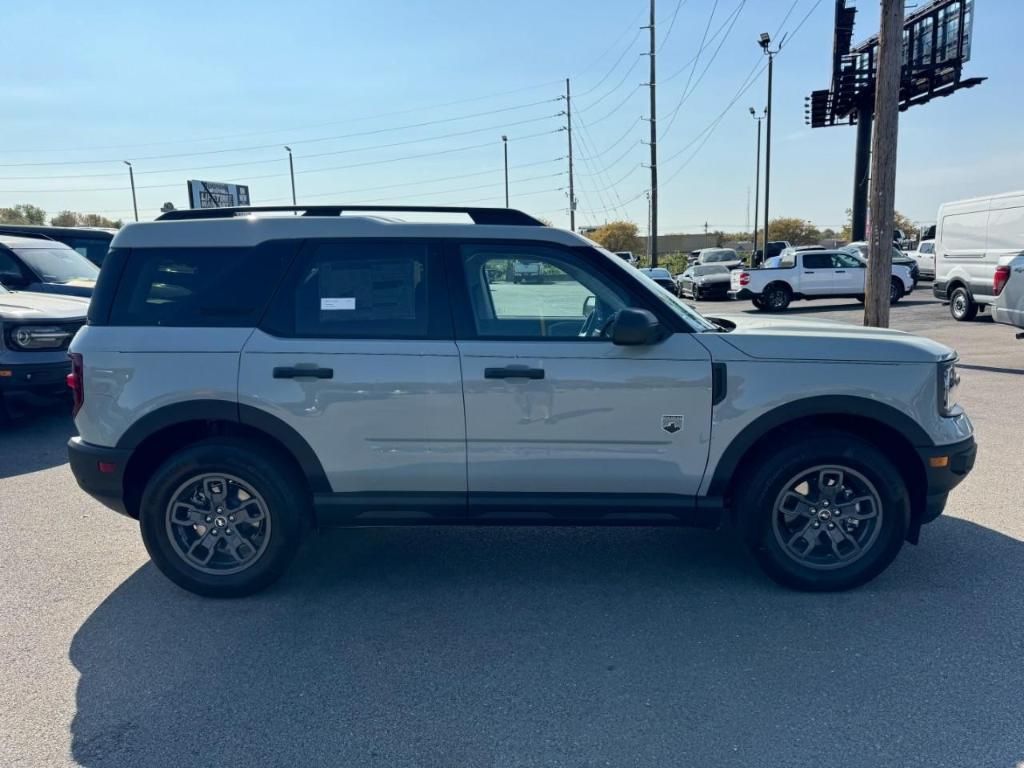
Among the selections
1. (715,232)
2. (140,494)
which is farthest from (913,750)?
(715,232)

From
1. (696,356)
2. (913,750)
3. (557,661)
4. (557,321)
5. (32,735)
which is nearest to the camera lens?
(913,750)

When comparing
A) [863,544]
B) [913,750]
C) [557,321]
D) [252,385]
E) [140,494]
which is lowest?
[913,750]

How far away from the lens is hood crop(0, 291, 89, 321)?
7800 mm

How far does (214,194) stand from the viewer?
3303 centimetres

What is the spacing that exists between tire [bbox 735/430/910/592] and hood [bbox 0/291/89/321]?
680 cm

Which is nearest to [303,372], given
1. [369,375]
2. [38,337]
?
[369,375]

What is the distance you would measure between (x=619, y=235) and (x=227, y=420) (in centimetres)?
8500

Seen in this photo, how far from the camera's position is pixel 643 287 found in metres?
3.92

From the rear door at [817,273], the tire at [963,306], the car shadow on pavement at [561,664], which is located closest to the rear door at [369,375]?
the car shadow on pavement at [561,664]

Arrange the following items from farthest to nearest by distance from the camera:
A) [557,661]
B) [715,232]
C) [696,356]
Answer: [715,232] < [696,356] < [557,661]

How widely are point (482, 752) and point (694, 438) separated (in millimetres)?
1842

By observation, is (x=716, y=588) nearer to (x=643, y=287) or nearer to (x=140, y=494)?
(x=643, y=287)

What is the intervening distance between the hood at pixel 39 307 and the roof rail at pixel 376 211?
165 inches

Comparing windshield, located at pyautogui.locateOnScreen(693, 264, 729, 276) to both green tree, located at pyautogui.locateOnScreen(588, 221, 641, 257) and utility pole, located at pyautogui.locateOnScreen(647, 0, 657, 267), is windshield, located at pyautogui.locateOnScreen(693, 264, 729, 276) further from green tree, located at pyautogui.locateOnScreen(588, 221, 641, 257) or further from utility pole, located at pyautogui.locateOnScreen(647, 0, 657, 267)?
green tree, located at pyautogui.locateOnScreen(588, 221, 641, 257)
